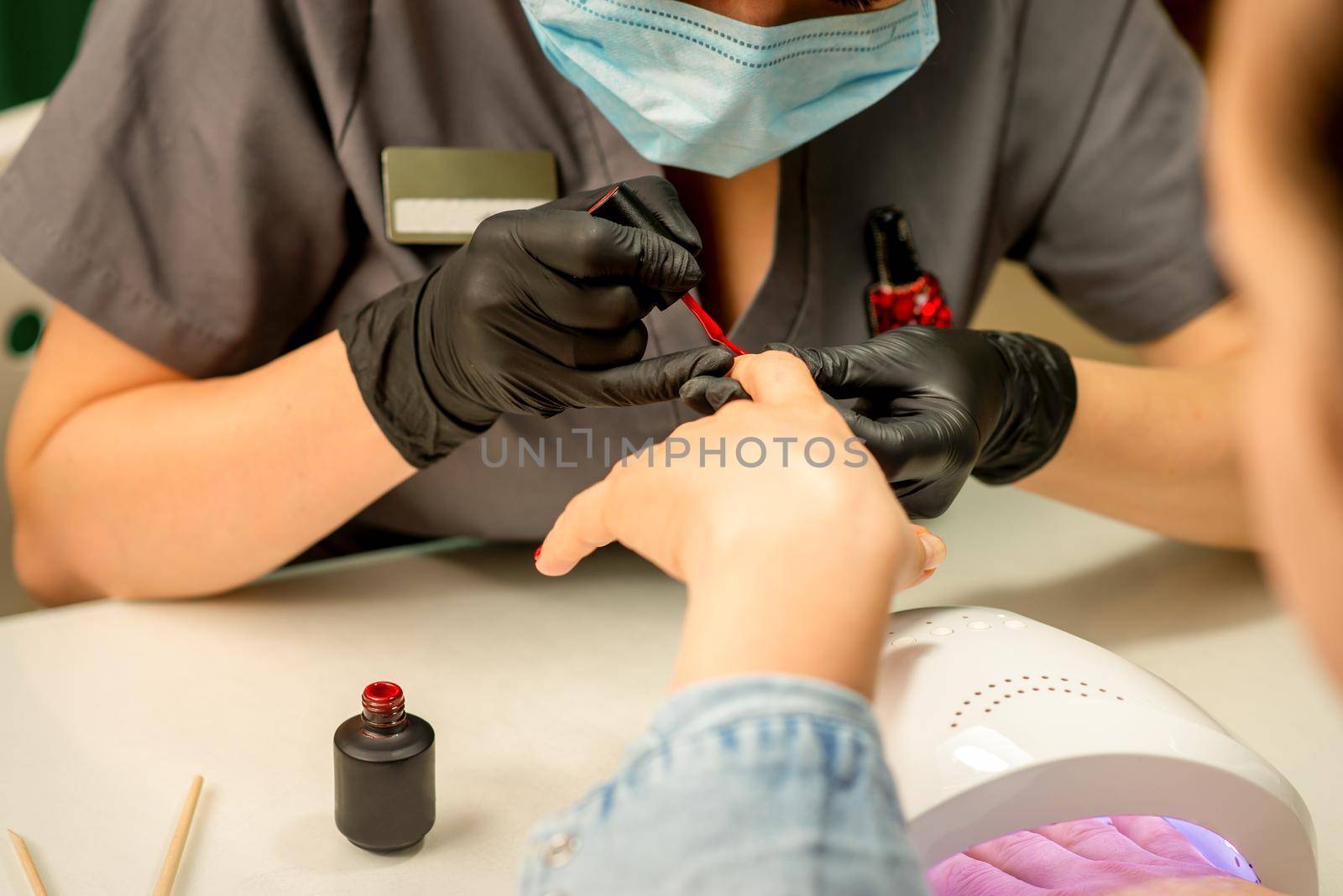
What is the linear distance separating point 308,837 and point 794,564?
Result: 35 cm

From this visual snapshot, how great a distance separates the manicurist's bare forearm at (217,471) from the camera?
2.63ft

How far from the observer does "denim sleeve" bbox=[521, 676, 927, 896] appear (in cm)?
36

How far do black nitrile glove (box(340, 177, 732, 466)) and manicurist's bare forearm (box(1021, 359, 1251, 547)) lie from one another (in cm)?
41

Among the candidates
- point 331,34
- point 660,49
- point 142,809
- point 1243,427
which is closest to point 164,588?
point 142,809

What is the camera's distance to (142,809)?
63cm

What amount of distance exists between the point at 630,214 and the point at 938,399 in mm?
220

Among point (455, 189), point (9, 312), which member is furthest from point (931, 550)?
point (9, 312)

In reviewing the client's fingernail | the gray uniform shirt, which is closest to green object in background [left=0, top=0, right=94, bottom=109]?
the gray uniform shirt

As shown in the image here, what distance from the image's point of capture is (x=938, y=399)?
691 millimetres

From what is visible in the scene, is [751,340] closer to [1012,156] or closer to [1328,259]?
[1012,156]

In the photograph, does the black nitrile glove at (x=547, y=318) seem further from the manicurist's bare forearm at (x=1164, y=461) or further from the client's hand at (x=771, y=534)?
the manicurist's bare forearm at (x=1164, y=461)

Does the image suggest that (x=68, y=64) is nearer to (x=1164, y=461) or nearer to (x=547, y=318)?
(x=547, y=318)

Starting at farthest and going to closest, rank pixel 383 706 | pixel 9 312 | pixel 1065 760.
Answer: pixel 9 312 < pixel 383 706 < pixel 1065 760

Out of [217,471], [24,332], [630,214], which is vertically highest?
[630,214]
